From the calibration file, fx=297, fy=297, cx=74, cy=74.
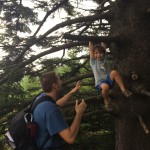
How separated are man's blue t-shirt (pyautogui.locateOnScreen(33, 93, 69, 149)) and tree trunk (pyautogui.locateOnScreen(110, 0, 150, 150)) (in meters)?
1.66

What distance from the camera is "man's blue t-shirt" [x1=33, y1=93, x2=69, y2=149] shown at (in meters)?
2.92

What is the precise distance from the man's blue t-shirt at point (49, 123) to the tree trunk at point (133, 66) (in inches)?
65.2

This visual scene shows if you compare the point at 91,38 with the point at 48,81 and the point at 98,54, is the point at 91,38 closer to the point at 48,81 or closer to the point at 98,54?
the point at 48,81

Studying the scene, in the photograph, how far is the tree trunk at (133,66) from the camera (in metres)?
4.41

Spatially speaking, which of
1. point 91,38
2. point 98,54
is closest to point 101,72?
point 98,54

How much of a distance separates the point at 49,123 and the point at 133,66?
2.10 m

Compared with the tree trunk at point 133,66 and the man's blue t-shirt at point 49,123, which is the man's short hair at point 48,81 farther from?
the tree trunk at point 133,66

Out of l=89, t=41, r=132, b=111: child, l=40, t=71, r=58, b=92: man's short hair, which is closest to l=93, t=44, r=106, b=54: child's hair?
l=89, t=41, r=132, b=111: child

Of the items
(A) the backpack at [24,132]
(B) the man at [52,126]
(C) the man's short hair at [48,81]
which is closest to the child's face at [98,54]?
(C) the man's short hair at [48,81]

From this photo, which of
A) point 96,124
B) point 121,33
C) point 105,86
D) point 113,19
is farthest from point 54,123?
point 96,124

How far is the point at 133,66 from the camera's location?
4566 mm

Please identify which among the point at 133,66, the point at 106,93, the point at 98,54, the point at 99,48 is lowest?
the point at 106,93

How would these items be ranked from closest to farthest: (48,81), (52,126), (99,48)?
(52,126) < (48,81) < (99,48)

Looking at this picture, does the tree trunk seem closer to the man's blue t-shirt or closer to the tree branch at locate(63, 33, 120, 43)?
the tree branch at locate(63, 33, 120, 43)
